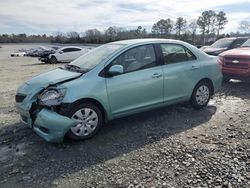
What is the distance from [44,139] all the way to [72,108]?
67 cm

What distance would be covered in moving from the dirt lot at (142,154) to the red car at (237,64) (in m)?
2.84

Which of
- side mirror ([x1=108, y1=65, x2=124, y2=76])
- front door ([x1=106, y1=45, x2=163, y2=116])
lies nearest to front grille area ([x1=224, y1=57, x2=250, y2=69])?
front door ([x1=106, y1=45, x2=163, y2=116])

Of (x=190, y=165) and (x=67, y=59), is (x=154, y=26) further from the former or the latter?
(x=190, y=165)

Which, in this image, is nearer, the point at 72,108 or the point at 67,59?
the point at 72,108

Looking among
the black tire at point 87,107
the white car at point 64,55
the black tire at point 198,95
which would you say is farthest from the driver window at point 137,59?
the white car at point 64,55

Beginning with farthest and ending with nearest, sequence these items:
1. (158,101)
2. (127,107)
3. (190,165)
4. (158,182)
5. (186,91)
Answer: (186,91)
(158,101)
(127,107)
(190,165)
(158,182)

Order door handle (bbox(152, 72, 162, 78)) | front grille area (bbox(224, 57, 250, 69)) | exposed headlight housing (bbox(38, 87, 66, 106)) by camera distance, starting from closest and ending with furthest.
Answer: exposed headlight housing (bbox(38, 87, 66, 106)) < door handle (bbox(152, 72, 162, 78)) < front grille area (bbox(224, 57, 250, 69))

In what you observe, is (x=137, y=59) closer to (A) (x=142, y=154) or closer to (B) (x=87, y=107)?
(B) (x=87, y=107)

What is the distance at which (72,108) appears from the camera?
4.43 metres

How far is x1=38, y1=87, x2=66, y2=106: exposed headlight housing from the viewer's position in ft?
14.5

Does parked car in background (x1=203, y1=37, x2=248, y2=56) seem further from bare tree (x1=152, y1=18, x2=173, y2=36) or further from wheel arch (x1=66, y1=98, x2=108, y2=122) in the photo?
bare tree (x1=152, y1=18, x2=173, y2=36)

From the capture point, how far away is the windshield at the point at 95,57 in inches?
198

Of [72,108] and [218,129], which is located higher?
[72,108]

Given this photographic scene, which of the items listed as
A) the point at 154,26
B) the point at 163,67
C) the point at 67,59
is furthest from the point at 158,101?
the point at 154,26
